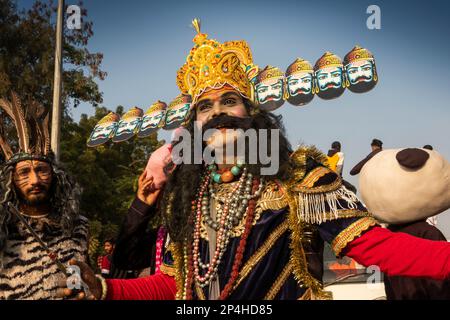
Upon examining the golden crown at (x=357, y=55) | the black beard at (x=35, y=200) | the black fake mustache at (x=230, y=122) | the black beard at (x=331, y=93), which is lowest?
the black beard at (x=35, y=200)

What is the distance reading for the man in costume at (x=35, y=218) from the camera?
354 centimetres

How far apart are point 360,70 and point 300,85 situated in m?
1.25

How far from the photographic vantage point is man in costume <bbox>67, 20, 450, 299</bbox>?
2438mm

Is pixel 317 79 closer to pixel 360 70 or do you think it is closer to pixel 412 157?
pixel 360 70

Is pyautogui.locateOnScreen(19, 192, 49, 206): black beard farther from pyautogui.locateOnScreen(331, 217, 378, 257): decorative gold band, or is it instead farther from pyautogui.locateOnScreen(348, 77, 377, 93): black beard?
pyautogui.locateOnScreen(348, 77, 377, 93): black beard

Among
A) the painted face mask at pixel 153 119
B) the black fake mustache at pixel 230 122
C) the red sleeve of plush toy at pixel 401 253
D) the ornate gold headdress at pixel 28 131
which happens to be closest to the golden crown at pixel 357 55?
the painted face mask at pixel 153 119

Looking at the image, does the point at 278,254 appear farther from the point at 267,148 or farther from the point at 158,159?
the point at 158,159

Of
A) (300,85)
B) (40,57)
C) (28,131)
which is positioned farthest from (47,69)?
(28,131)

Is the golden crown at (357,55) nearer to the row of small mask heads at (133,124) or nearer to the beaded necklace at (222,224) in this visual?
the row of small mask heads at (133,124)

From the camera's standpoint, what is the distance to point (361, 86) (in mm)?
10375

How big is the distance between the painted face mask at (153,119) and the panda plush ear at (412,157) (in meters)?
9.89

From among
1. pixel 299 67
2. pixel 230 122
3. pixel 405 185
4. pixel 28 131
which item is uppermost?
pixel 299 67

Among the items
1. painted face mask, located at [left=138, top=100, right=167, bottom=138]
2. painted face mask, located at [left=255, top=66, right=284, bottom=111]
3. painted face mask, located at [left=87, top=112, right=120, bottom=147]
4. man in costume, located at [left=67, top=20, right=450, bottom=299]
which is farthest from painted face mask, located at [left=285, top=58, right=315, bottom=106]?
man in costume, located at [left=67, top=20, right=450, bottom=299]

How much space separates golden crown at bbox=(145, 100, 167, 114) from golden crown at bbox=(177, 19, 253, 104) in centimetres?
980
